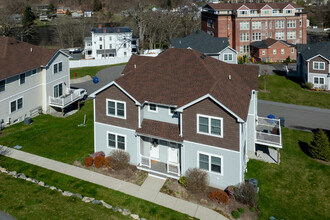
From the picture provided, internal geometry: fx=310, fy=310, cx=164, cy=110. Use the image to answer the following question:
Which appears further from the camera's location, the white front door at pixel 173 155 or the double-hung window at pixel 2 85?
Answer: the double-hung window at pixel 2 85

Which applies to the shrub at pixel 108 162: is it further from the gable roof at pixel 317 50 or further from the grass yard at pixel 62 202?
the gable roof at pixel 317 50

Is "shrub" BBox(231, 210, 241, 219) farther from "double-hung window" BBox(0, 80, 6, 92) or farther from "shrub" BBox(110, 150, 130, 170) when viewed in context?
"double-hung window" BBox(0, 80, 6, 92)

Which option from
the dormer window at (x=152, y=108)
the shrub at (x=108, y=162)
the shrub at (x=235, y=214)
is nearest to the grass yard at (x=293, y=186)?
the shrub at (x=235, y=214)

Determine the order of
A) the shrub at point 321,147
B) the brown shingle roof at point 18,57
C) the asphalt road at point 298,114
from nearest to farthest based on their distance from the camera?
the shrub at point 321,147 → the brown shingle roof at point 18,57 → the asphalt road at point 298,114

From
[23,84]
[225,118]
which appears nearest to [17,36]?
[23,84]

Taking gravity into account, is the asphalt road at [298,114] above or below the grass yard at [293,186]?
above

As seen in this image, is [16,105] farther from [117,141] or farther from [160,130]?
[160,130]
